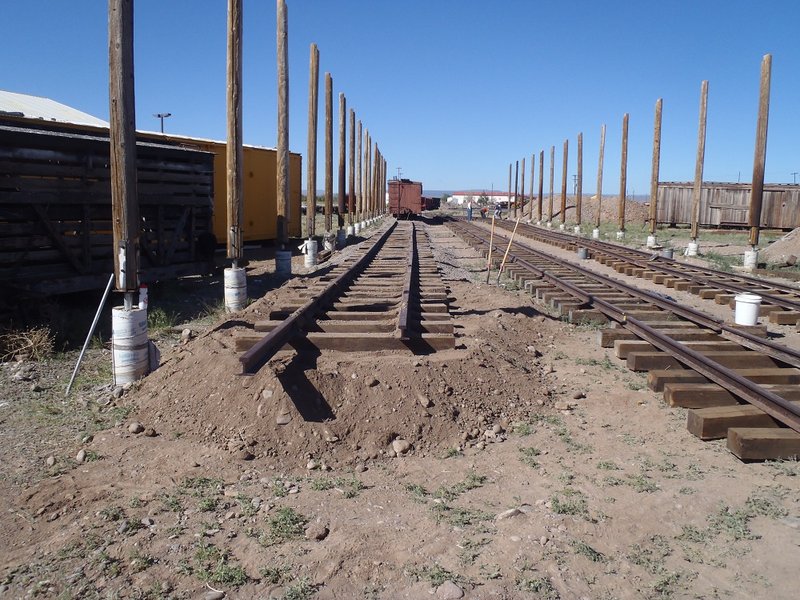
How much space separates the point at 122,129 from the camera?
7.61 meters

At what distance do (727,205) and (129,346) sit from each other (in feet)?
152

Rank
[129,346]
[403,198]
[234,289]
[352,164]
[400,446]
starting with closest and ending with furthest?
1. [400,446]
2. [129,346]
3. [234,289]
4. [352,164]
5. [403,198]

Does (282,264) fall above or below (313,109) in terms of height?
below

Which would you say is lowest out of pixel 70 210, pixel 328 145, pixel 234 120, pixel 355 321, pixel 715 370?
pixel 715 370

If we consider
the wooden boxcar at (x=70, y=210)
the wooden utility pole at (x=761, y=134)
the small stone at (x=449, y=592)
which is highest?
the wooden utility pole at (x=761, y=134)

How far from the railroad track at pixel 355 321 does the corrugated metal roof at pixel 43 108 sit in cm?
1217

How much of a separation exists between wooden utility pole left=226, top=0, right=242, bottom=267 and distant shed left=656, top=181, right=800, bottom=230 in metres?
38.7

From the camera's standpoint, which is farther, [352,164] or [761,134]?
[352,164]

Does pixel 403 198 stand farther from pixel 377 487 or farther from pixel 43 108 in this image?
pixel 377 487

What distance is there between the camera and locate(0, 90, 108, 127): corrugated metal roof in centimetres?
2057

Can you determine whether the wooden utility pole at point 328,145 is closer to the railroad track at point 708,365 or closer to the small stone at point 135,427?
the railroad track at point 708,365

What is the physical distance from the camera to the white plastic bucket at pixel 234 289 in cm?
1140

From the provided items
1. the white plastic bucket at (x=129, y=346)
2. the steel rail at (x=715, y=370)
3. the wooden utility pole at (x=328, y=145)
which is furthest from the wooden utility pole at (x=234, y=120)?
the wooden utility pole at (x=328, y=145)

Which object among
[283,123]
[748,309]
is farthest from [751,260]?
[283,123]
